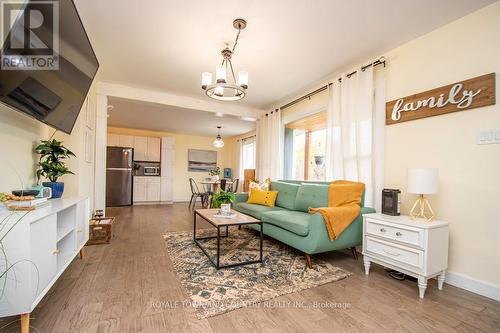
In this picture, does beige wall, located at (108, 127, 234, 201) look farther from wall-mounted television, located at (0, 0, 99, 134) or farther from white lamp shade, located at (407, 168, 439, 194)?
white lamp shade, located at (407, 168, 439, 194)

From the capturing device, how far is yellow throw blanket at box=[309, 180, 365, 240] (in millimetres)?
2344

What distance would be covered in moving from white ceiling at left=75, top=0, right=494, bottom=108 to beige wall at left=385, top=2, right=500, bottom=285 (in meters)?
0.19

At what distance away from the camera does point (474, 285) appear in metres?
1.95

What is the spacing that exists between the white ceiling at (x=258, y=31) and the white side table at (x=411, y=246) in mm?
1918

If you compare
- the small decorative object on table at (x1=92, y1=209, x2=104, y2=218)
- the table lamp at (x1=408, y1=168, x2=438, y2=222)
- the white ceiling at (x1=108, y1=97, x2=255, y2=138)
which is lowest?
the small decorative object on table at (x1=92, y1=209, x2=104, y2=218)

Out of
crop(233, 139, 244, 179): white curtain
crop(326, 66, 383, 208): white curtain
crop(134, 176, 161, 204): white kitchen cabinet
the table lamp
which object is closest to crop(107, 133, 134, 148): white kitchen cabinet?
crop(134, 176, 161, 204): white kitchen cabinet

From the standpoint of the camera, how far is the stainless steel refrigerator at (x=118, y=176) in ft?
20.8

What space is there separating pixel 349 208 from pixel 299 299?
3.89ft

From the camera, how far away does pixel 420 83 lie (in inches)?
94.4

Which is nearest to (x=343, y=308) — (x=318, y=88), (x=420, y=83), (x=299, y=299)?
(x=299, y=299)

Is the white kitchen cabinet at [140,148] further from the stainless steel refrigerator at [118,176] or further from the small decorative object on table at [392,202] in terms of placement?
the small decorative object on table at [392,202]

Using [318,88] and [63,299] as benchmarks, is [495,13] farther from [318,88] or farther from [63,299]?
[63,299]

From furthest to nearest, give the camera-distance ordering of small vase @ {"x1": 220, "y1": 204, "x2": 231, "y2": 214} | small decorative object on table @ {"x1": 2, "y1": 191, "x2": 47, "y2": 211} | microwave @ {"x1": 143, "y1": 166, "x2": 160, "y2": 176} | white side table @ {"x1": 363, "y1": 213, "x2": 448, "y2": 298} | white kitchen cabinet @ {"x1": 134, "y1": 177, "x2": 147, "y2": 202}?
microwave @ {"x1": 143, "y1": 166, "x2": 160, "y2": 176}
white kitchen cabinet @ {"x1": 134, "y1": 177, "x2": 147, "y2": 202}
small vase @ {"x1": 220, "y1": 204, "x2": 231, "y2": 214}
white side table @ {"x1": 363, "y1": 213, "x2": 448, "y2": 298}
small decorative object on table @ {"x1": 2, "y1": 191, "x2": 47, "y2": 211}

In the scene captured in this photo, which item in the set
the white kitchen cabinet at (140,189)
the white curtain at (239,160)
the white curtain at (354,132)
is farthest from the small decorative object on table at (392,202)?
the white kitchen cabinet at (140,189)
